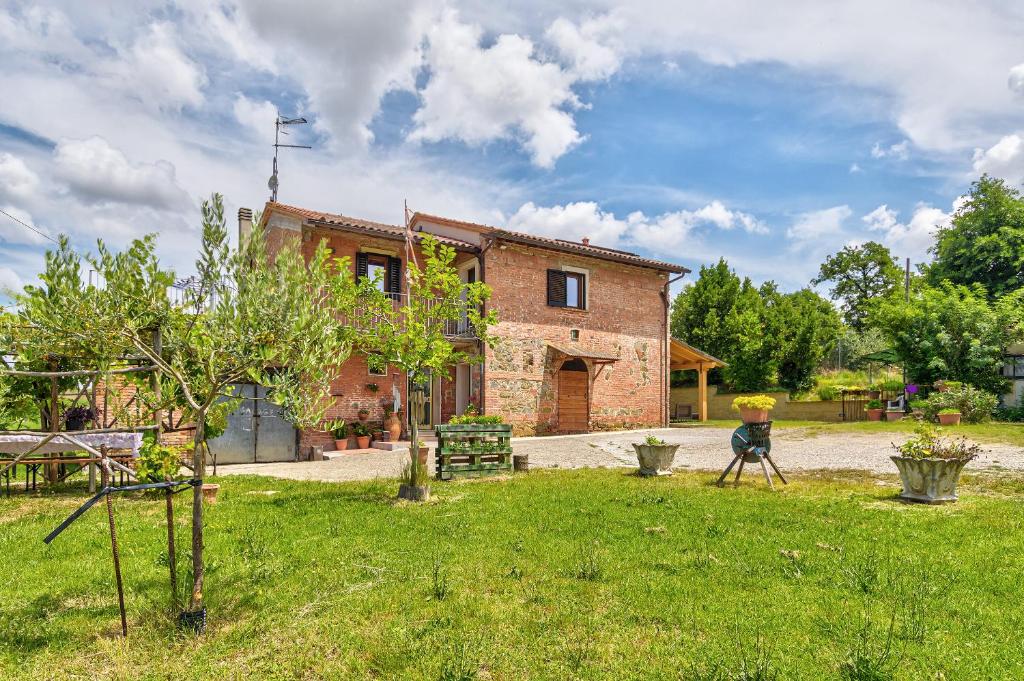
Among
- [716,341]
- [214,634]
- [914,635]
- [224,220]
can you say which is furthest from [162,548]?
[716,341]

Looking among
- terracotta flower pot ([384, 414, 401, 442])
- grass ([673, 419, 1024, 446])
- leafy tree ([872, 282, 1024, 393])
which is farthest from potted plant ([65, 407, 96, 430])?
leafy tree ([872, 282, 1024, 393])

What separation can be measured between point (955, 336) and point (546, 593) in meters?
24.8

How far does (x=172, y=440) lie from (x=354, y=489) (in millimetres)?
6675

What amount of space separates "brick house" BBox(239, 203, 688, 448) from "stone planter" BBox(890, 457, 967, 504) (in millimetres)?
11775

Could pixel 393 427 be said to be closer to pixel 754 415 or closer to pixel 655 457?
pixel 655 457

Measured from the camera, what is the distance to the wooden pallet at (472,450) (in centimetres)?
1034

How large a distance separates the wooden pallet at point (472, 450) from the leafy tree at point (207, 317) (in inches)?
253

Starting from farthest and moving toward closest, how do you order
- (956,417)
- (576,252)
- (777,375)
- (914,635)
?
1. (777,375)
2. (576,252)
3. (956,417)
4. (914,635)

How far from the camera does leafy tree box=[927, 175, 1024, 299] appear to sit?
2933 cm

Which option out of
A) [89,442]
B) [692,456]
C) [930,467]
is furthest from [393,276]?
[930,467]

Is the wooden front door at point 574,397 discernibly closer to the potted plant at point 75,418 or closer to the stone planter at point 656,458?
the stone planter at point 656,458

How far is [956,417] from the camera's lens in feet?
59.8

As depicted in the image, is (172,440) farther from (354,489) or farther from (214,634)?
(214,634)

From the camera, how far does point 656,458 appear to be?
32.9 ft
